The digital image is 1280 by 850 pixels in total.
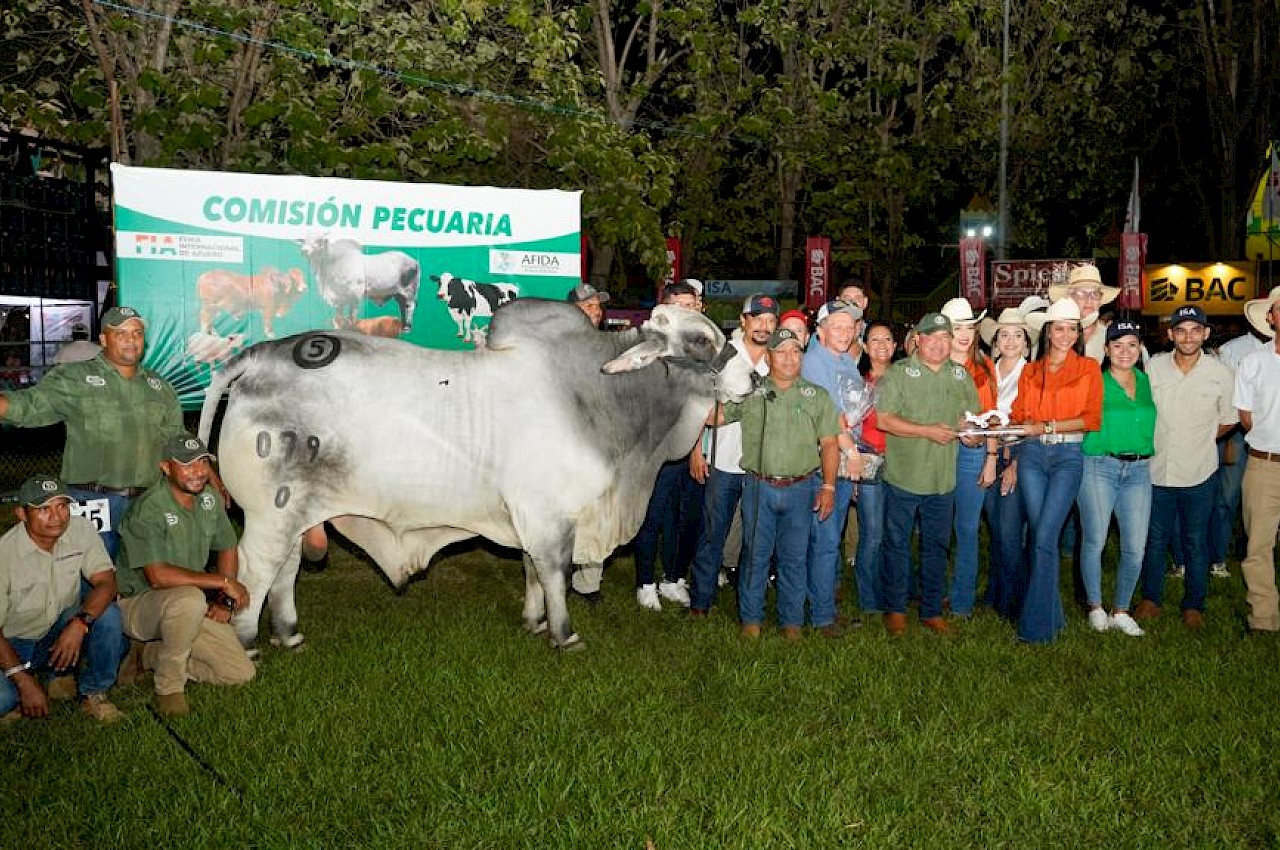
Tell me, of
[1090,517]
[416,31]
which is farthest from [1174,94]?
[1090,517]

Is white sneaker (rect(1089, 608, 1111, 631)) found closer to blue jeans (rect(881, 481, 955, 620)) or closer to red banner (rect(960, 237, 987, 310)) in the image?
blue jeans (rect(881, 481, 955, 620))

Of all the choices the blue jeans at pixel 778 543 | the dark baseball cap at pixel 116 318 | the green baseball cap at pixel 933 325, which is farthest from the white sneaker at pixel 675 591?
the dark baseball cap at pixel 116 318

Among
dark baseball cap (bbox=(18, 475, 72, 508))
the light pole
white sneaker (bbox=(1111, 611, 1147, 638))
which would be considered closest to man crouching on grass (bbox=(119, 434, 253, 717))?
dark baseball cap (bbox=(18, 475, 72, 508))

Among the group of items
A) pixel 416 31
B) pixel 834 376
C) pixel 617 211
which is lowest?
pixel 834 376

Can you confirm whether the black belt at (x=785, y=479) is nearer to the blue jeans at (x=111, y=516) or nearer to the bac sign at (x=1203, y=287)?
the blue jeans at (x=111, y=516)

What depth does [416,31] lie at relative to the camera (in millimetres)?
12453

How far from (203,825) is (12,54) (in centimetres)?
1191

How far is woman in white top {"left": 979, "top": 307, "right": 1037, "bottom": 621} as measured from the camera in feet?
23.2

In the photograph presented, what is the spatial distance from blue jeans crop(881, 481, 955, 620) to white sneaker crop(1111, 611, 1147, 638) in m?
1.02

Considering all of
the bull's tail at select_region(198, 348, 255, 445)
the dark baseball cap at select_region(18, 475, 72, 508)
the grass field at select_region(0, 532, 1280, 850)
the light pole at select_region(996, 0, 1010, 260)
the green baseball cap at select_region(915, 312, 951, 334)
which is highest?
the light pole at select_region(996, 0, 1010, 260)

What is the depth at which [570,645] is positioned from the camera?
21.3 ft

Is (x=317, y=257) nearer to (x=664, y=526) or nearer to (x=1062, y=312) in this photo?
(x=664, y=526)

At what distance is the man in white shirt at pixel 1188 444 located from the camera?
712cm

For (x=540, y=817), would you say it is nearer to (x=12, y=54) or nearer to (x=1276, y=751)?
(x=1276, y=751)
